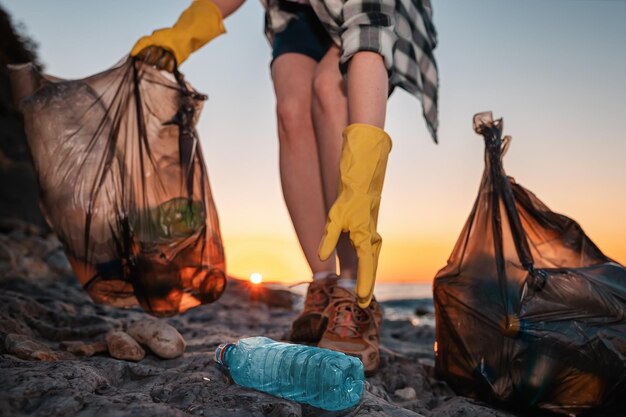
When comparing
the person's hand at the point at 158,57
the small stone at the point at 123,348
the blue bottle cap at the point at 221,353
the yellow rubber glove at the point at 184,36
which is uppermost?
the yellow rubber glove at the point at 184,36

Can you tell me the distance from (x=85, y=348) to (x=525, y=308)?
4.04 ft

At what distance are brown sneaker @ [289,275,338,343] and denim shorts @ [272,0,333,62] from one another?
0.87 metres

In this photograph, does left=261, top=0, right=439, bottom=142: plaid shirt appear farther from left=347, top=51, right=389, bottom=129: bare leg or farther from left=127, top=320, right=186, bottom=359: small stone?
left=127, top=320, right=186, bottom=359: small stone

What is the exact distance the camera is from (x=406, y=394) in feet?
4.36

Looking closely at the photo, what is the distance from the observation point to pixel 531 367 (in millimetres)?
1193

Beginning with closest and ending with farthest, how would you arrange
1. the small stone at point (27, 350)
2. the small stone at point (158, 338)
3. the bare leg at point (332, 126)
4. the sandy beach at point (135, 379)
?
the sandy beach at point (135, 379) < the small stone at point (27, 350) < the small stone at point (158, 338) < the bare leg at point (332, 126)

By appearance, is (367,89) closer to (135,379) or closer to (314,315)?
(314,315)

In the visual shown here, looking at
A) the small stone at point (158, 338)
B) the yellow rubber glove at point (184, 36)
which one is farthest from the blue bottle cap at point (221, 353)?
the yellow rubber glove at point (184, 36)

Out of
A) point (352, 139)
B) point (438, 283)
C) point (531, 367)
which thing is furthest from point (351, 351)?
point (352, 139)

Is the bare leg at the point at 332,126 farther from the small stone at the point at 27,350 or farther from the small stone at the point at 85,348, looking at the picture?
the small stone at the point at 27,350

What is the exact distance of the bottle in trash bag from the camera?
99 cm

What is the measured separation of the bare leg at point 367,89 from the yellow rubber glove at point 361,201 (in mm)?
86

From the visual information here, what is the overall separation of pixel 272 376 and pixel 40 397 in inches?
19.2

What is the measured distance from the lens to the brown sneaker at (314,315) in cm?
155
